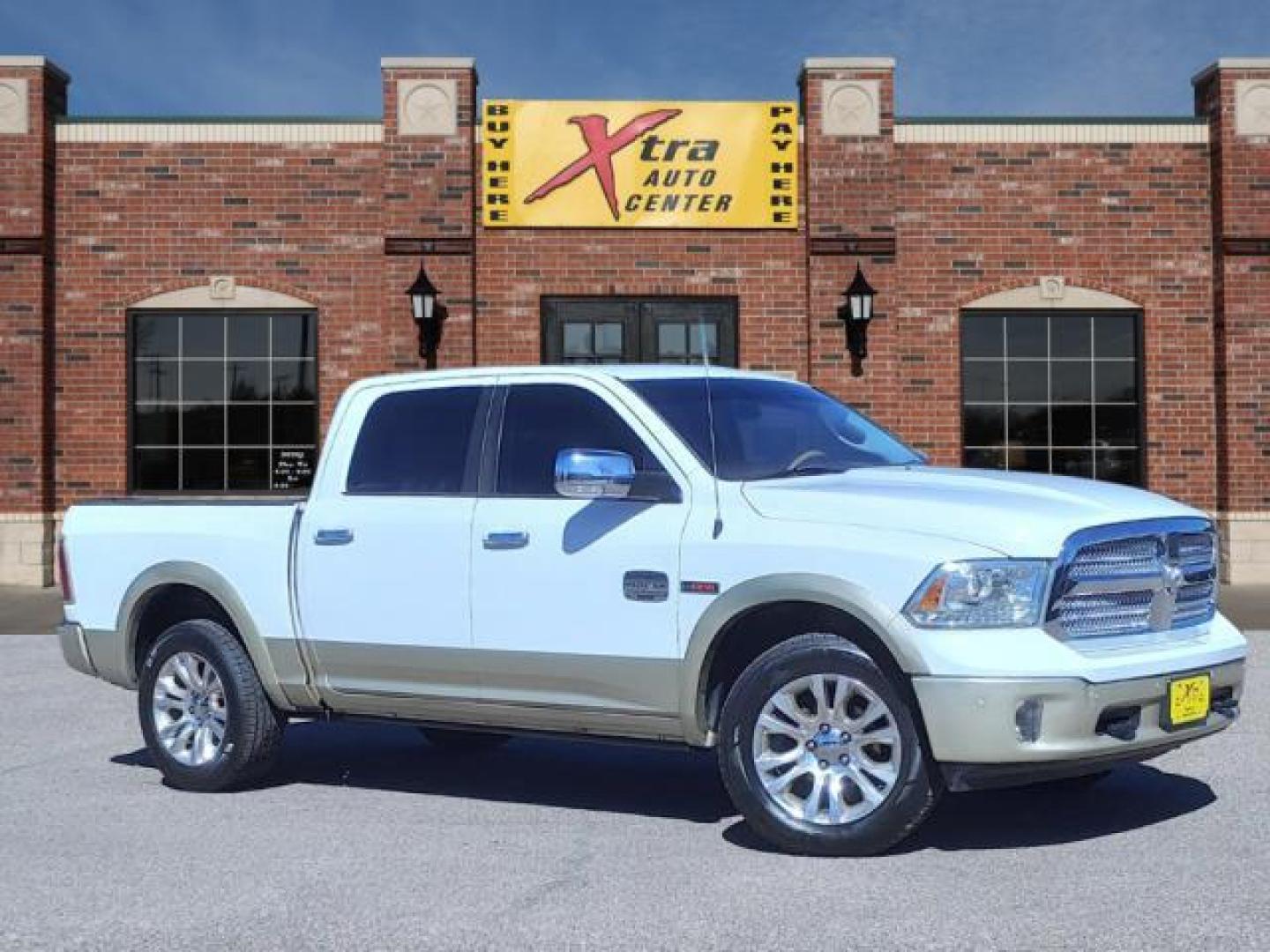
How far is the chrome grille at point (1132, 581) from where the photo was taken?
6.02m

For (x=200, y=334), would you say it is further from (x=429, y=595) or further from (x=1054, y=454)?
(x=429, y=595)

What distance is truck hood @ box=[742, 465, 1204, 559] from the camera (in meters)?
5.96

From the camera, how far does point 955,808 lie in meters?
7.20

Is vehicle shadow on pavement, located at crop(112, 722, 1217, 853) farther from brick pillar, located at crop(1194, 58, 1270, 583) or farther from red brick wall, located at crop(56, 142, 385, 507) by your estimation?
brick pillar, located at crop(1194, 58, 1270, 583)

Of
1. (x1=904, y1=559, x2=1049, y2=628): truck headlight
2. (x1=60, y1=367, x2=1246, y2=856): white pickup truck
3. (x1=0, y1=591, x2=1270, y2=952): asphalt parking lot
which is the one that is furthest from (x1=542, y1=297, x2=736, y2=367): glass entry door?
(x1=904, y1=559, x2=1049, y2=628): truck headlight

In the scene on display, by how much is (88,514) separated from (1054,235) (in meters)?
14.2

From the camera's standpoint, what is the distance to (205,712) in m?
8.01

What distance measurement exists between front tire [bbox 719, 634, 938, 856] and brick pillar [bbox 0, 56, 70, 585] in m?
15.3

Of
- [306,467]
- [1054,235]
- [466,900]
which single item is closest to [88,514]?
[466,900]

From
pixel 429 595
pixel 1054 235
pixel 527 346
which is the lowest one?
pixel 429 595

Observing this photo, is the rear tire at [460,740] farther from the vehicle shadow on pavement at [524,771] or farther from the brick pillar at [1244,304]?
the brick pillar at [1244,304]

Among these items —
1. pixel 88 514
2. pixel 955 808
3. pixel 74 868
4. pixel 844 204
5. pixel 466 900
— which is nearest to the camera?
pixel 466 900

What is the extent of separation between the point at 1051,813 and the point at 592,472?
245 centimetres

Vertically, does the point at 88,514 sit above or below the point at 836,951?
above
